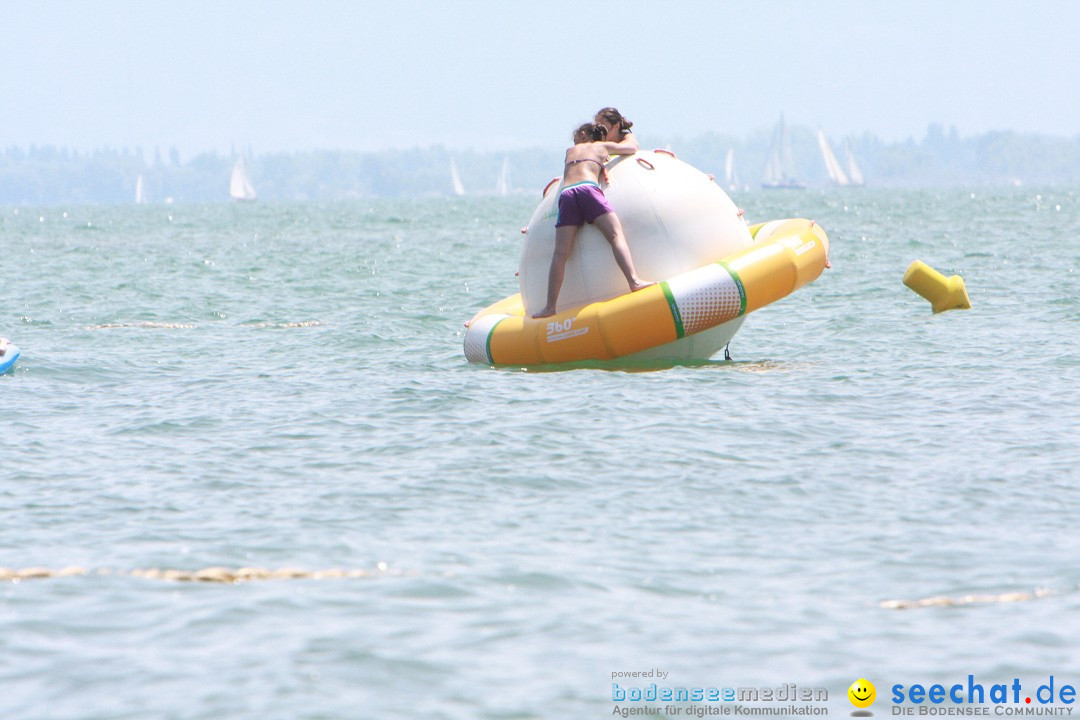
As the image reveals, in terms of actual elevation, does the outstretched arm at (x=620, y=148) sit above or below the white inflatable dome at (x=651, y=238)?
above

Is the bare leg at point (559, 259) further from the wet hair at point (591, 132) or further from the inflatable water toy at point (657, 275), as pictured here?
the wet hair at point (591, 132)

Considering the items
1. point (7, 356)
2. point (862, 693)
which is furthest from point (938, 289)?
point (862, 693)

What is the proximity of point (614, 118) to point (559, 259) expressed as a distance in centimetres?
141

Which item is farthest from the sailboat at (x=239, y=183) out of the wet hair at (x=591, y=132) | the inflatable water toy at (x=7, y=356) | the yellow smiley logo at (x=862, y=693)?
the yellow smiley logo at (x=862, y=693)

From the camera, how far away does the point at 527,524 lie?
20.5ft

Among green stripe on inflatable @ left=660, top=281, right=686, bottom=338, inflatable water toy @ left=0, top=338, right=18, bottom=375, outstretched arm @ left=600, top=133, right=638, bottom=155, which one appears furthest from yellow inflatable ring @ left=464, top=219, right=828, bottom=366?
inflatable water toy @ left=0, top=338, right=18, bottom=375

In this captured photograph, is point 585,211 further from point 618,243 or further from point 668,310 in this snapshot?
point 668,310

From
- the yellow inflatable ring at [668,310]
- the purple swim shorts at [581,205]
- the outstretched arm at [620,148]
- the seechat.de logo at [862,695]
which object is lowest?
the seechat.de logo at [862,695]

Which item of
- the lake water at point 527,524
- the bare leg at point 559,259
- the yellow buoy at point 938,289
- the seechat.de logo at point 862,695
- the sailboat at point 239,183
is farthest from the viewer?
the sailboat at point 239,183

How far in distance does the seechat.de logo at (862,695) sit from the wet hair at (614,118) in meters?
7.46

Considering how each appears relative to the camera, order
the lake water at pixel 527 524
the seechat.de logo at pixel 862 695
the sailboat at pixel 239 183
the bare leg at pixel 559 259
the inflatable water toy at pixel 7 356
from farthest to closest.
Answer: the sailboat at pixel 239 183 → the inflatable water toy at pixel 7 356 → the bare leg at pixel 559 259 → the lake water at pixel 527 524 → the seechat.de logo at pixel 862 695

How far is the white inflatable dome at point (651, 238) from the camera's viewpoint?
10.6 m

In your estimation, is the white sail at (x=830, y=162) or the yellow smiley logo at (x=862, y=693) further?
the white sail at (x=830, y=162)

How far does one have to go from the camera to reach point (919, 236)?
36.3 meters
